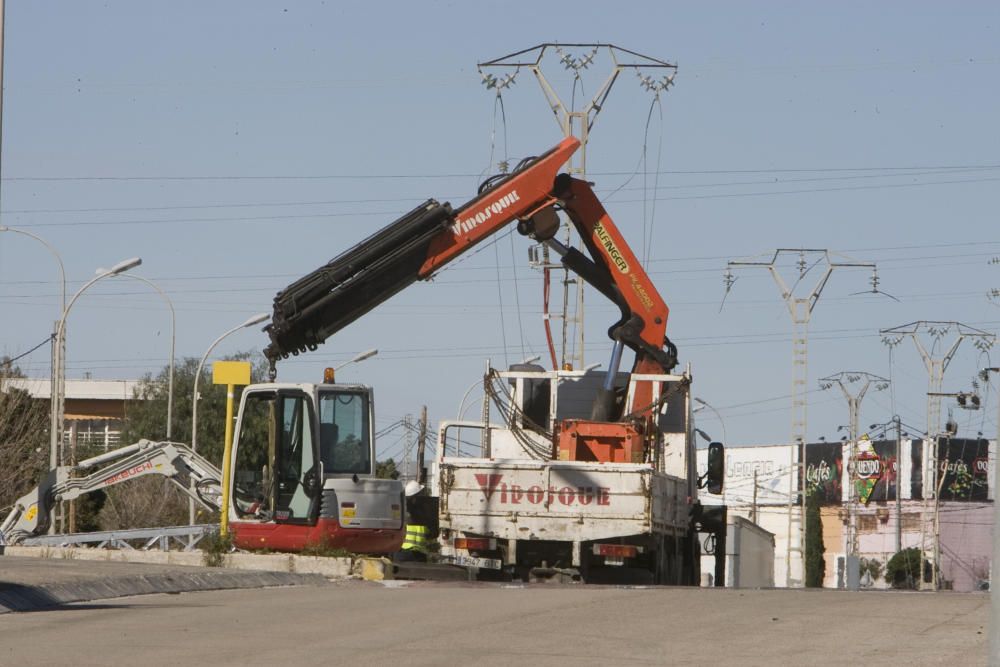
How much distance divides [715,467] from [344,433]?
5.65m

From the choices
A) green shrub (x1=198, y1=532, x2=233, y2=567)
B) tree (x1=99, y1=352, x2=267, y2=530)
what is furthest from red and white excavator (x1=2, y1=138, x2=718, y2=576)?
tree (x1=99, y1=352, x2=267, y2=530)

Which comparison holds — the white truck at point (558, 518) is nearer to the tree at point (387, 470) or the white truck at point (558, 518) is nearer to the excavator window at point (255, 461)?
the excavator window at point (255, 461)

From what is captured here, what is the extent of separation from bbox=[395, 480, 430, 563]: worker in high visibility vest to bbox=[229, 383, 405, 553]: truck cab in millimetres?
2779

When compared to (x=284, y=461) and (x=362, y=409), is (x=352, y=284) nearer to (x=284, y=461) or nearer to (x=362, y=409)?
(x=362, y=409)

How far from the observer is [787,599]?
53.5 ft

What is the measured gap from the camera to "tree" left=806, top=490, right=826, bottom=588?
76.7 metres

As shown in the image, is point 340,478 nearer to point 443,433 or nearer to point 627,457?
point 443,433

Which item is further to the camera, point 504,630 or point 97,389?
point 97,389

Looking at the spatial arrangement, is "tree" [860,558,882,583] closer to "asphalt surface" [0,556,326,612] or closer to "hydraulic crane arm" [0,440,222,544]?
"hydraulic crane arm" [0,440,222,544]

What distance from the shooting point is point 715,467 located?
981 inches

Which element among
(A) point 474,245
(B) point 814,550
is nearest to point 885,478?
(B) point 814,550

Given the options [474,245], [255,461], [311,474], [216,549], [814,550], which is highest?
[474,245]

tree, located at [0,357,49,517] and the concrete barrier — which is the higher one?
tree, located at [0,357,49,517]

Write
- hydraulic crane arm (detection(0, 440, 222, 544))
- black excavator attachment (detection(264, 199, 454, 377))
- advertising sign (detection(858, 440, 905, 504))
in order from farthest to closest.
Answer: advertising sign (detection(858, 440, 905, 504)), hydraulic crane arm (detection(0, 440, 222, 544)), black excavator attachment (detection(264, 199, 454, 377))
